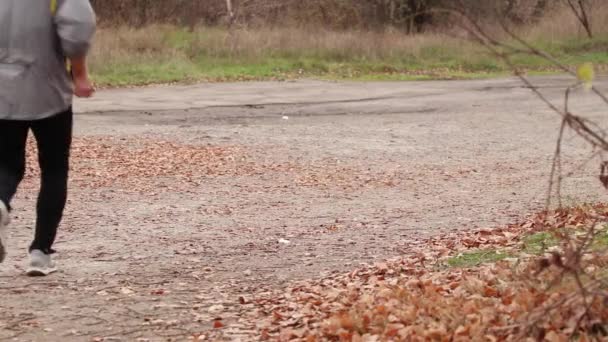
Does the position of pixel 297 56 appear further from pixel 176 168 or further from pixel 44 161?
pixel 44 161

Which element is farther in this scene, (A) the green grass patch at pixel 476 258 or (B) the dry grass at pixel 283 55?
(B) the dry grass at pixel 283 55

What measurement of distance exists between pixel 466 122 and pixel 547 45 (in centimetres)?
1650

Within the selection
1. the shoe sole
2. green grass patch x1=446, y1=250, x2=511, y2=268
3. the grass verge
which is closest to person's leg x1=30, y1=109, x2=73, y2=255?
the shoe sole

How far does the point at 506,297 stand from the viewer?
5062mm

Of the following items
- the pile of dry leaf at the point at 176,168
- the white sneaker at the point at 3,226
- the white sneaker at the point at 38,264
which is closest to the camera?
the white sneaker at the point at 3,226

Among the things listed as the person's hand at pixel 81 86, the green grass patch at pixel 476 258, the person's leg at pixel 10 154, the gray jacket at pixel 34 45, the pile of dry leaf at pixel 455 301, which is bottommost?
the green grass patch at pixel 476 258

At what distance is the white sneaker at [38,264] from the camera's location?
20.5ft

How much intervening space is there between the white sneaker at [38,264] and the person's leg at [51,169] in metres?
0.03

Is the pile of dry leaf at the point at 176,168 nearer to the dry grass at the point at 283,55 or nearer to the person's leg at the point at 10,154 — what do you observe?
the person's leg at the point at 10,154

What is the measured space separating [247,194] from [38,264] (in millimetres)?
4643

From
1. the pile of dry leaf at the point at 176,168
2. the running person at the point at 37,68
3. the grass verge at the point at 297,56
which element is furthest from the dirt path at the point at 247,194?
the grass verge at the point at 297,56

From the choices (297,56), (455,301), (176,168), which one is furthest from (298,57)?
(455,301)

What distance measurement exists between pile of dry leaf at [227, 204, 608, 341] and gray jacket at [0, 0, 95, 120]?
1622mm

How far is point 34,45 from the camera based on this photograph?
578 cm
